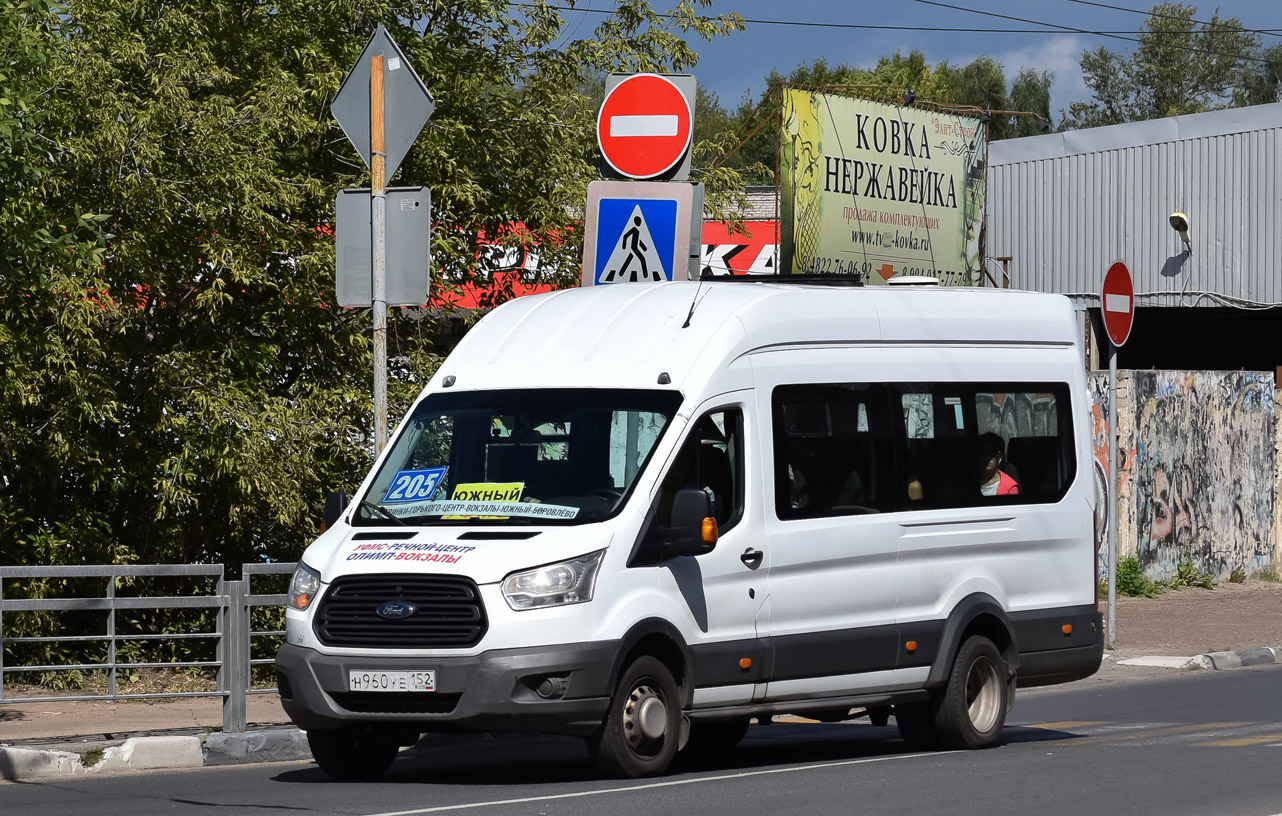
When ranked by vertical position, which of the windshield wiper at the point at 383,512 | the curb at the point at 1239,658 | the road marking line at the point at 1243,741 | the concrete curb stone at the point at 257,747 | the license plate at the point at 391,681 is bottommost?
the curb at the point at 1239,658

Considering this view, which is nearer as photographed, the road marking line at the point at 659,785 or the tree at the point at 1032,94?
the road marking line at the point at 659,785

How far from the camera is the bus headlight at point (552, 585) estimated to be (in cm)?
854

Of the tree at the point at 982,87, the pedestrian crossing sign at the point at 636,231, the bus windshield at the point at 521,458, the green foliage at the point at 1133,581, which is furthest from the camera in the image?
the tree at the point at 982,87

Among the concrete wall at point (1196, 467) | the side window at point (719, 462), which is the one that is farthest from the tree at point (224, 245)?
the concrete wall at point (1196, 467)

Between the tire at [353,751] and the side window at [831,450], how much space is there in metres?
2.47

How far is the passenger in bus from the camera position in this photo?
11.1 meters

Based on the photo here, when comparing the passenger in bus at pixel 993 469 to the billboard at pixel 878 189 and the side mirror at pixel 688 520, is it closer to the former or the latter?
the side mirror at pixel 688 520

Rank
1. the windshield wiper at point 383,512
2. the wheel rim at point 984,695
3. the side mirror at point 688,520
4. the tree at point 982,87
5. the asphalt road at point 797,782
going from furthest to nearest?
1. the tree at point 982,87
2. the wheel rim at point 984,695
3. the windshield wiper at point 383,512
4. the side mirror at point 688,520
5. the asphalt road at point 797,782

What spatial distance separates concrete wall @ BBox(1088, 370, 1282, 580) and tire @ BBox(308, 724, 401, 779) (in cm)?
1473

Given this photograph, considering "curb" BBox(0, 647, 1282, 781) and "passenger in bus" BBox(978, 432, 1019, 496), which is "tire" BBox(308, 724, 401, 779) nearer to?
"curb" BBox(0, 647, 1282, 781)

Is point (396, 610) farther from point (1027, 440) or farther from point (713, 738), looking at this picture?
point (1027, 440)

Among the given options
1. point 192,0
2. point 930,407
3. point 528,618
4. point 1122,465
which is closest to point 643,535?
point 528,618

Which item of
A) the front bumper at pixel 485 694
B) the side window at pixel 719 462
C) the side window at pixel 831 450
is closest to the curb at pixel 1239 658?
the side window at pixel 831 450

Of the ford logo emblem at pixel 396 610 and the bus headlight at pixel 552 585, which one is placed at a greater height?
the bus headlight at pixel 552 585
